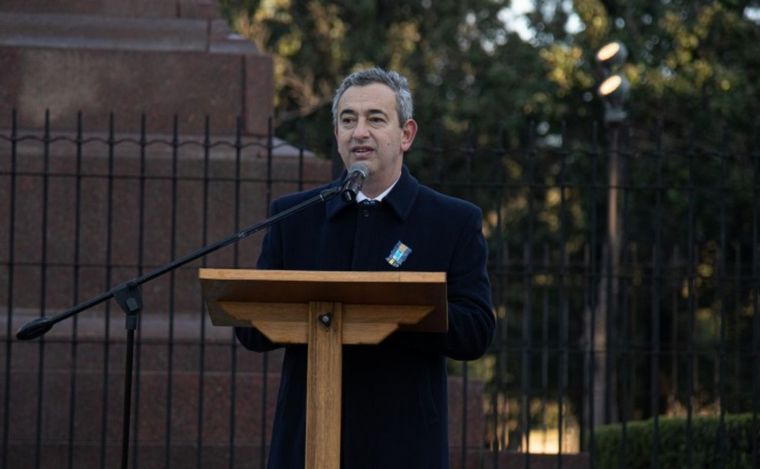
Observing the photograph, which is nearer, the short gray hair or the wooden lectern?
the wooden lectern

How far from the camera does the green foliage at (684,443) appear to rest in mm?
8875

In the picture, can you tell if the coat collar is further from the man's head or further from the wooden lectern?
the wooden lectern

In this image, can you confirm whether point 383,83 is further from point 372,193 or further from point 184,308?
point 184,308

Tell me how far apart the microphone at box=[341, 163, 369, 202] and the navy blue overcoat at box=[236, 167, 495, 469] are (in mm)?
101

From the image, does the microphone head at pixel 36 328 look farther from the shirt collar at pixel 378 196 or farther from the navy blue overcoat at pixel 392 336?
the shirt collar at pixel 378 196

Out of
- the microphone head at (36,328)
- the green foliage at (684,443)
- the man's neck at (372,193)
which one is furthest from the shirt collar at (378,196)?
the green foliage at (684,443)

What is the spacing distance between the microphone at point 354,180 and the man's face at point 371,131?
5 cm

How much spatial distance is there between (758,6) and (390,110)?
1615 centimetres

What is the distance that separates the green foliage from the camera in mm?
8875

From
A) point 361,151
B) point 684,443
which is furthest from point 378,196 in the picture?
point 684,443

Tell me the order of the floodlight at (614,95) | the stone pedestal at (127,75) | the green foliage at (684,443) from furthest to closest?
the floodlight at (614,95), the stone pedestal at (127,75), the green foliage at (684,443)

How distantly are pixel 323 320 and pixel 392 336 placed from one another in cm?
29

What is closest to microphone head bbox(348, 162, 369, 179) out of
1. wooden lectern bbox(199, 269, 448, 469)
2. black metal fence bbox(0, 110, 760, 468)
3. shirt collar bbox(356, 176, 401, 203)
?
shirt collar bbox(356, 176, 401, 203)

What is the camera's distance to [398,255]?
4.61 meters
